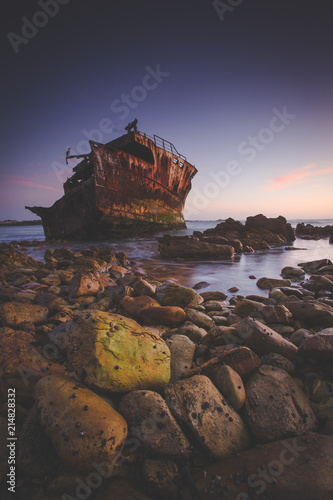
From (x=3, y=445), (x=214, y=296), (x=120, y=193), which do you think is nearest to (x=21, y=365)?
(x=3, y=445)

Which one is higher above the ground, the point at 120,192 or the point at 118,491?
the point at 120,192

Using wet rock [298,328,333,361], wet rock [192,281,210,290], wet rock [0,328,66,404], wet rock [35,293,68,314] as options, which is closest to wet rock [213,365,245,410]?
wet rock [298,328,333,361]

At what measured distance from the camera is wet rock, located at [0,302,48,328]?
2637 millimetres

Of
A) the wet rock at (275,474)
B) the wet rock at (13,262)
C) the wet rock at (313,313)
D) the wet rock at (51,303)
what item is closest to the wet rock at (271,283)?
the wet rock at (313,313)

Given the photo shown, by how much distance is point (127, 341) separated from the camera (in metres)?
1.90

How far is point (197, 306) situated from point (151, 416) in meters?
2.40

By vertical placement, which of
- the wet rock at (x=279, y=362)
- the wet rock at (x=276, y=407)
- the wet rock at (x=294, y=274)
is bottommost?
the wet rock at (x=294, y=274)

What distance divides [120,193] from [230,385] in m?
17.5

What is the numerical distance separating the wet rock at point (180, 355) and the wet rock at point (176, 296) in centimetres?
149

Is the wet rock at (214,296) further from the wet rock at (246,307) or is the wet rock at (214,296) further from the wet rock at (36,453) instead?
the wet rock at (36,453)

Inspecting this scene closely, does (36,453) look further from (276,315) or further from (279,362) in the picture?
(276,315)

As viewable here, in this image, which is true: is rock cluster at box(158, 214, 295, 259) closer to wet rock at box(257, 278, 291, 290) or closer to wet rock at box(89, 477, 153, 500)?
wet rock at box(257, 278, 291, 290)

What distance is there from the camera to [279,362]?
6.75 feet

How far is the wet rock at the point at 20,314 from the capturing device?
8.65 ft
